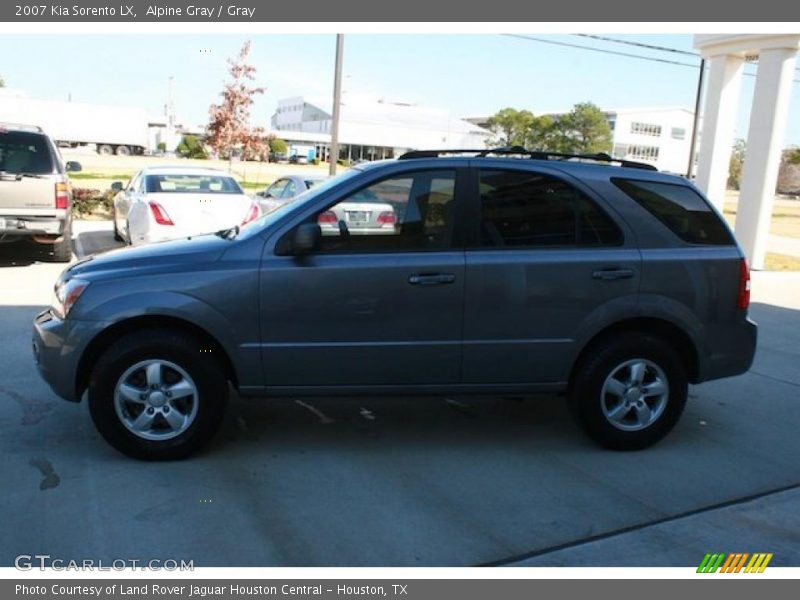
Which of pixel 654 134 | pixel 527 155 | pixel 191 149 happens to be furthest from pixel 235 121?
pixel 654 134

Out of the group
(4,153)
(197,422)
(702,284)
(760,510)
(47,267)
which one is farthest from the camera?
(47,267)

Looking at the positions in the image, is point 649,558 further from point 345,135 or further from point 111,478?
point 345,135

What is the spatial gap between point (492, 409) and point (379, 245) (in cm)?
184

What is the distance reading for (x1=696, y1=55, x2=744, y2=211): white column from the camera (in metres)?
15.8

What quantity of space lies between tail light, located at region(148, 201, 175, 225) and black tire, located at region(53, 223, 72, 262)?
1.95 meters

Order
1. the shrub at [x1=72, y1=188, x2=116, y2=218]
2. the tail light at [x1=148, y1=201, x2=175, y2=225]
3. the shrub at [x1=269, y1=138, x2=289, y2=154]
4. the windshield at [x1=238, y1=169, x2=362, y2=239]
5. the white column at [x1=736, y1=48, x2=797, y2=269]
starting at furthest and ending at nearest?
the shrub at [x1=269, y1=138, x2=289, y2=154] < the shrub at [x1=72, y1=188, x2=116, y2=218] < the white column at [x1=736, y1=48, x2=797, y2=269] < the tail light at [x1=148, y1=201, x2=175, y2=225] < the windshield at [x1=238, y1=169, x2=362, y2=239]

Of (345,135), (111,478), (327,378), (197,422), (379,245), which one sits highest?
(345,135)

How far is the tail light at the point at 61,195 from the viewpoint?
1040cm

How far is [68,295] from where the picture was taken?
172 inches

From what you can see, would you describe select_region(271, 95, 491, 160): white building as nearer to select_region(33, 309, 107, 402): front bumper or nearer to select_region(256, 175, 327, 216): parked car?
select_region(256, 175, 327, 216): parked car

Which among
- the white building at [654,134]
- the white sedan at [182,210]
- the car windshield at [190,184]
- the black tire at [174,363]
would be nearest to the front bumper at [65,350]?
the black tire at [174,363]

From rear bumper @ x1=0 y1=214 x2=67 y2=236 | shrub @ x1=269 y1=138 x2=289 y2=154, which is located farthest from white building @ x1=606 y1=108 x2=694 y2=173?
rear bumper @ x1=0 y1=214 x2=67 y2=236

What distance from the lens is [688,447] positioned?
5.07 m

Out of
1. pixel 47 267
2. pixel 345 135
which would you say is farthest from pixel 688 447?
pixel 345 135
